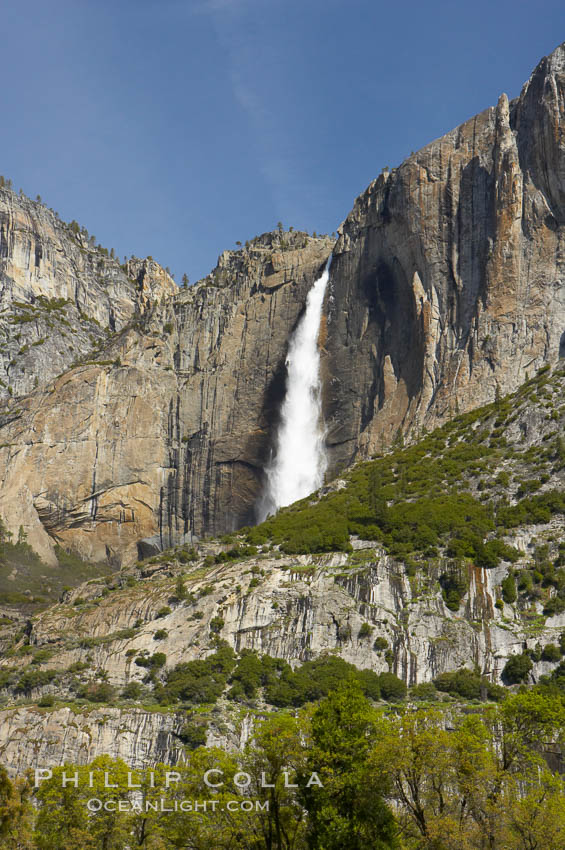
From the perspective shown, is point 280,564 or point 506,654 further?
point 280,564

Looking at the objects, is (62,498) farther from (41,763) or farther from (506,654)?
(506,654)

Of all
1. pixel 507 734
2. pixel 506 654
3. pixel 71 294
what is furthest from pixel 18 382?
pixel 507 734

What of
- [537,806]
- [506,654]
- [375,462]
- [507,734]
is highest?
[375,462]

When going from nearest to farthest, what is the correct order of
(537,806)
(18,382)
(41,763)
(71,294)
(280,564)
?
(537,806) → (41,763) → (280,564) → (18,382) → (71,294)

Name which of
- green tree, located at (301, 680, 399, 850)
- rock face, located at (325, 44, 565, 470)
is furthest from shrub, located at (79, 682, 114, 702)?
rock face, located at (325, 44, 565, 470)

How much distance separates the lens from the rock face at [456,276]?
3617 inches

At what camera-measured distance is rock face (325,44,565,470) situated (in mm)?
91875

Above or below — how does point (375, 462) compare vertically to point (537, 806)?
above

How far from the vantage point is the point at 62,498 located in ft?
390

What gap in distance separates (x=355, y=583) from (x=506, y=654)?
12.4 meters

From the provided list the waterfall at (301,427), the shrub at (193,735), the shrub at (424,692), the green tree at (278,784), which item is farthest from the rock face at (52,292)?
the green tree at (278,784)

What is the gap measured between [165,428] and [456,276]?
4520cm

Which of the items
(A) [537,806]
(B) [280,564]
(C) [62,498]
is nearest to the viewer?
(A) [537,806]

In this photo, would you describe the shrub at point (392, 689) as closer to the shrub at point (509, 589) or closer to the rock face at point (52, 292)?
the shrub at point (509, 589)
